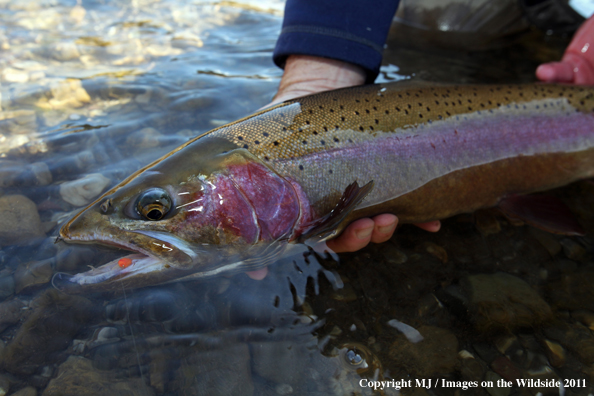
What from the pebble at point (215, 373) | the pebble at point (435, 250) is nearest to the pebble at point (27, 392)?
the pebble at point (215, 373)

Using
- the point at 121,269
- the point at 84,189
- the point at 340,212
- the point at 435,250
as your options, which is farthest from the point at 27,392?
the point at 435,250

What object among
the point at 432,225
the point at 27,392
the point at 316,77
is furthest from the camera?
the point at 316,77

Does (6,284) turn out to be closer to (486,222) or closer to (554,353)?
(554,353)

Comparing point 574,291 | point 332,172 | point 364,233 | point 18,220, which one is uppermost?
point 332,172

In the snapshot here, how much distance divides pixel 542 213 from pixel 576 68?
2.36 metres

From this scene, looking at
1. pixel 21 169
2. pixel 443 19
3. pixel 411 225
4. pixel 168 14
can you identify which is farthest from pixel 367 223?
pixel 168 14

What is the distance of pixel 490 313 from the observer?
7.20 feet

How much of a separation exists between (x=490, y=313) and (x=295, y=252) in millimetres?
1202

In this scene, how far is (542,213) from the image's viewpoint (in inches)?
106

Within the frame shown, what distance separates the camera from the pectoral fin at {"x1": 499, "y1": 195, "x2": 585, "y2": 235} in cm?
264

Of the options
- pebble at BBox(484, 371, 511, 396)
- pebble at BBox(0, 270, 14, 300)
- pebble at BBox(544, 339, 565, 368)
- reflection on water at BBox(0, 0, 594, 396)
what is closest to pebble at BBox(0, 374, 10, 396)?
reflection on water at BBox(0, 0, 594, 396)

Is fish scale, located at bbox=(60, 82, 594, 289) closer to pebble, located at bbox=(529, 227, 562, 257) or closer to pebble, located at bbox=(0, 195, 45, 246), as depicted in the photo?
pebble, located at bbox=(529, 227, 562, 257)

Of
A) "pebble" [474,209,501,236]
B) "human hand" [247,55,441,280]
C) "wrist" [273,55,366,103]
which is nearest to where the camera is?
"pebble" [474,209,501,236]

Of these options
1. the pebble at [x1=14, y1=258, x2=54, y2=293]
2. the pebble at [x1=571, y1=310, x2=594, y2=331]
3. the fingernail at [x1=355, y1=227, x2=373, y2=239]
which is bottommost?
the pebble at [x1=14, y1=258, x2=54, y2=293]
